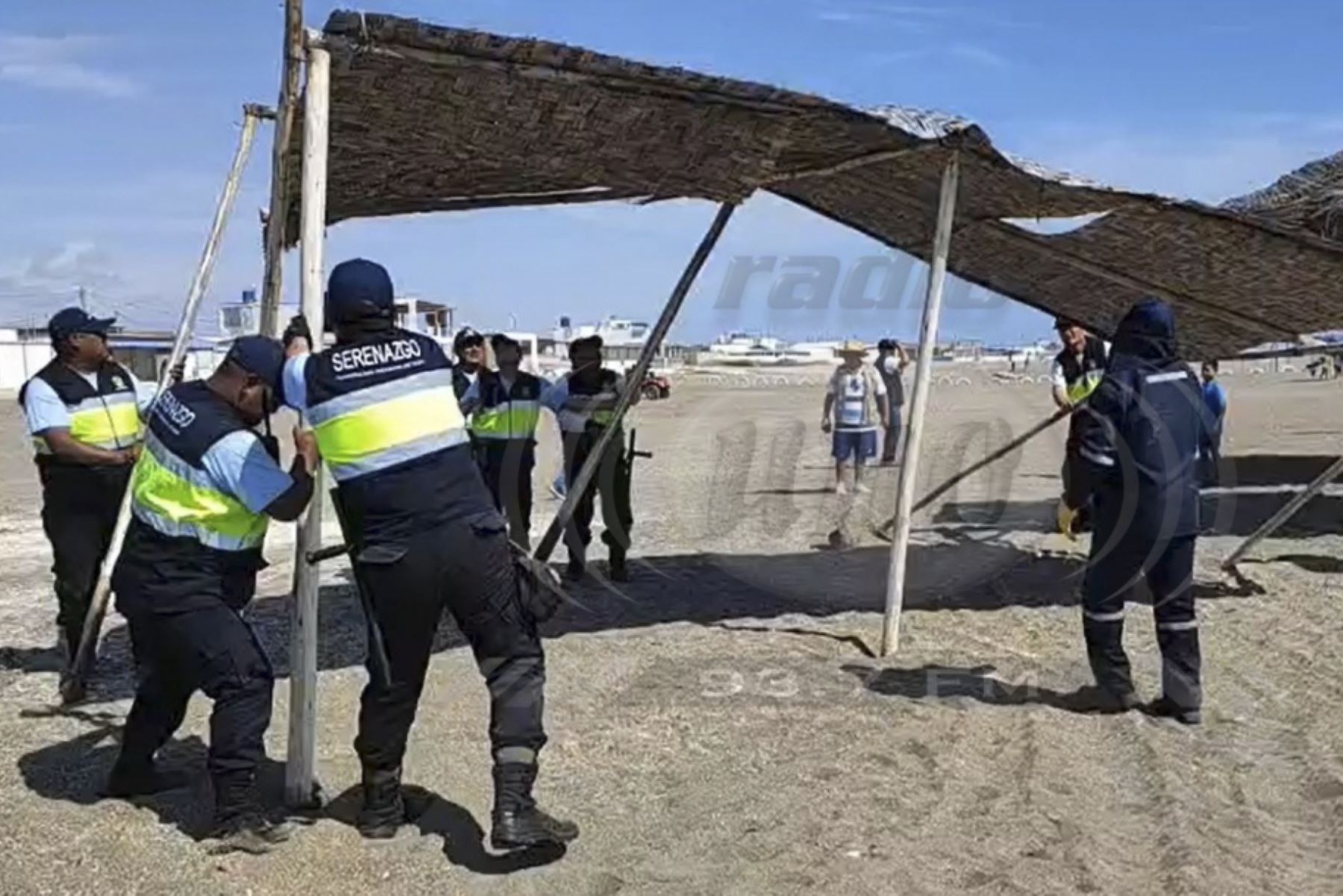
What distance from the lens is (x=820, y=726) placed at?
648 cm

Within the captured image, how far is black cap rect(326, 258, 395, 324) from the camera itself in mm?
4734

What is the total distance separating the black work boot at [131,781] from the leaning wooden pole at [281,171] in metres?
1.76

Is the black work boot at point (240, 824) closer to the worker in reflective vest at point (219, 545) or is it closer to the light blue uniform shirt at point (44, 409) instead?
the worker in reflective vest at point (219, 545)

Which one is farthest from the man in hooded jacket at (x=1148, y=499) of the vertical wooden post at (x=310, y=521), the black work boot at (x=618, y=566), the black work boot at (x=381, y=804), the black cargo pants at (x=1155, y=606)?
the black work boot at (x=618, y=566)

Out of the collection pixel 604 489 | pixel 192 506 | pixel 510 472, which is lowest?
pixel 604 489

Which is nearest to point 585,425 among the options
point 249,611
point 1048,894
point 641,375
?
Result: point 641,375

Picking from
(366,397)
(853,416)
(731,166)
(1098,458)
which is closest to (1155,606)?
(1098,458)

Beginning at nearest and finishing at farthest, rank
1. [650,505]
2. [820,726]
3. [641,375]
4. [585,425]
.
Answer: [820,726] → [641,375] → [585,425] → [650,505]

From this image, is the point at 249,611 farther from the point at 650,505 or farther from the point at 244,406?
the point at 650,505

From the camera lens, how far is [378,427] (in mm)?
4695

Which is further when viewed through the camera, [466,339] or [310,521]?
[466,339]

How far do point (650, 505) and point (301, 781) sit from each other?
34.0 feet

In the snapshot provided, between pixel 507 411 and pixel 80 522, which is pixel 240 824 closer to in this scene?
Answer: pixel 80 522

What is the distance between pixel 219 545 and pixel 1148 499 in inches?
158
